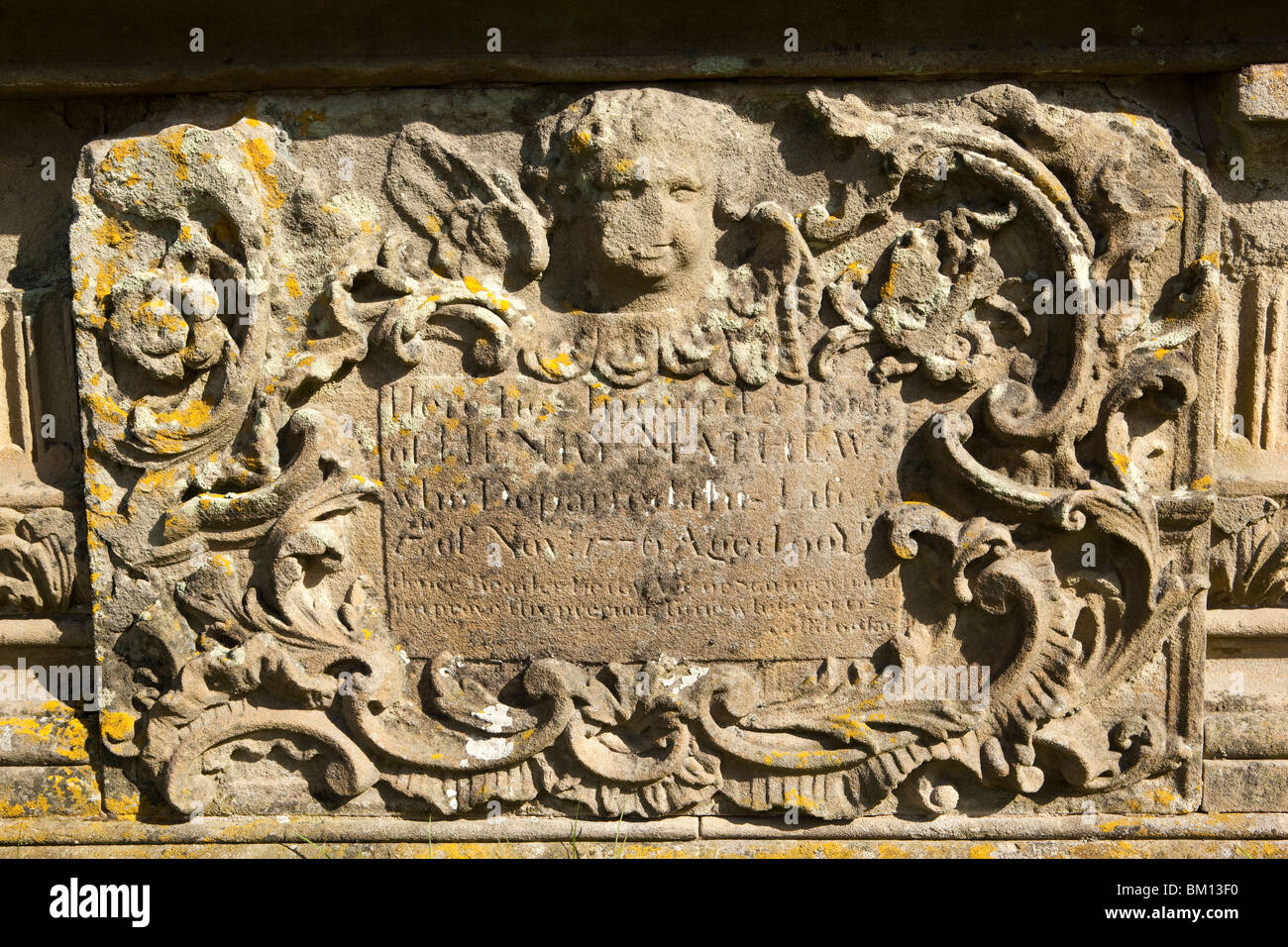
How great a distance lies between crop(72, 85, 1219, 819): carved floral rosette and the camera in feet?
8.91

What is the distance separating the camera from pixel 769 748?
9.36ft

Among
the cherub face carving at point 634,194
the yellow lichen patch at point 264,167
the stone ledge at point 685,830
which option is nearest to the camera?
the cherub face carving at point 634,194

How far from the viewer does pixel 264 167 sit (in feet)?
8.96

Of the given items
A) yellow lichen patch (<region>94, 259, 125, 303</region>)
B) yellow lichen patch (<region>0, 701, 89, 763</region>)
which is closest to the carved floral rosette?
yellow lichen patch (<region>94, 259, 125, 303</region>)

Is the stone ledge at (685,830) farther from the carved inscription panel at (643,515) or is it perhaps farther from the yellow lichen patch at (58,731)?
the carved inscription panel at (643,515)

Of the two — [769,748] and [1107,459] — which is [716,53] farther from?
[769,748]

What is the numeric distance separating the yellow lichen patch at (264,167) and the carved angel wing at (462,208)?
0.29 m

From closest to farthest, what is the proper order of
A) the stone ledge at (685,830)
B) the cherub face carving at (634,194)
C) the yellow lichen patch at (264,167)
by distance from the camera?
1. the cherub face carving at (634,194)
2. the yellow lichen patch at (264,167)
3. the stone ledge at (685,830)

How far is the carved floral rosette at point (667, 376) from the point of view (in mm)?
2715

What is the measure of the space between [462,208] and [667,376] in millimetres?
688

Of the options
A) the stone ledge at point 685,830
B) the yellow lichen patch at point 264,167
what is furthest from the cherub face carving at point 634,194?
the stone ledge at point 685,830

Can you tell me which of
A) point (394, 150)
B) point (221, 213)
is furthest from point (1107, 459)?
point (221, 213)

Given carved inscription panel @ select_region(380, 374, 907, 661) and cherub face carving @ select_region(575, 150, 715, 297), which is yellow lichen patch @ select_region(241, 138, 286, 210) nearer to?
carved inscription panel @ select_region(380, 374, 907, 661)

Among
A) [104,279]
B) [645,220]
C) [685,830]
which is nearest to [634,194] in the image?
[645,220]
